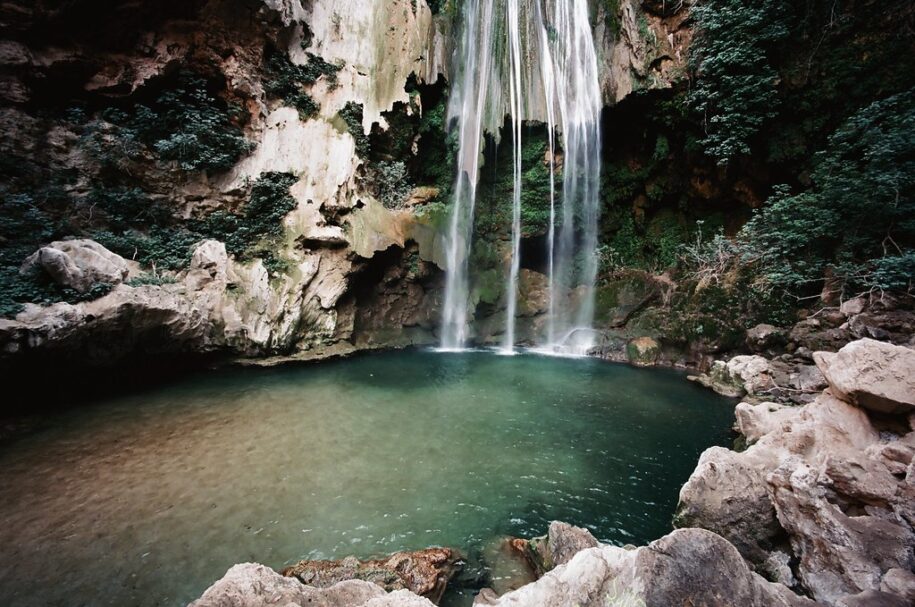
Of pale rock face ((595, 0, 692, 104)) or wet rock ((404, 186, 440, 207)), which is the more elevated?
pale rock face ((595, 0, 692, 104))

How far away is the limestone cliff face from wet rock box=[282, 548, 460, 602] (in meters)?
6.51

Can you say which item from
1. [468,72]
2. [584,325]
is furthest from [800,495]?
[468,72]

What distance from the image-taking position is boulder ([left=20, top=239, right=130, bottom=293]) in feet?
22.1

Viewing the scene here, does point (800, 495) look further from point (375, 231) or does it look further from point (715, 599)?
point (375, 231)

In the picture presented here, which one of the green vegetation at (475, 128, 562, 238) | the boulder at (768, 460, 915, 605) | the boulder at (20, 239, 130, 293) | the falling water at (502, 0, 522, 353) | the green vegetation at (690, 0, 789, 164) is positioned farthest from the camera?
the green vegetation at (475, 128, 562, 238)

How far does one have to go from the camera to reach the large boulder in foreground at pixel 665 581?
1.99 metres

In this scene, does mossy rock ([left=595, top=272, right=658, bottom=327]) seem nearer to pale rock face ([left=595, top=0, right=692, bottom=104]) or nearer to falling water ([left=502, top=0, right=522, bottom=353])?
falling water ([left=502, top=0, right=522, bottom=353])

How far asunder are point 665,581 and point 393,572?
7.91 feet

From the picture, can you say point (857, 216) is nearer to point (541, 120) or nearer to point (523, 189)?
point (523, 189)

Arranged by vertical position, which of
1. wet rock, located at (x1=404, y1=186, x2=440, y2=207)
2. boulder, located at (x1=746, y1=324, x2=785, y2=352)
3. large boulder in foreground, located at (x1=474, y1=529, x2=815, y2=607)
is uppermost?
wet rock, located at (x1=404, y1=186, x2=440, y2=207)

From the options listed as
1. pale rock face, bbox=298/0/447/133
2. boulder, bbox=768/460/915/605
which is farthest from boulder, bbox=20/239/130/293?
boulder, bbox=768/460/915/605

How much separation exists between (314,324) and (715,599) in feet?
35.2

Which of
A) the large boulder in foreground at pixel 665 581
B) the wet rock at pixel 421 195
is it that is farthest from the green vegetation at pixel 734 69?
the large boulder in foreground at pixel 665 581

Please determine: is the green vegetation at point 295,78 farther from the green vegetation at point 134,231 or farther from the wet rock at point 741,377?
the wet rock at point 741,377
